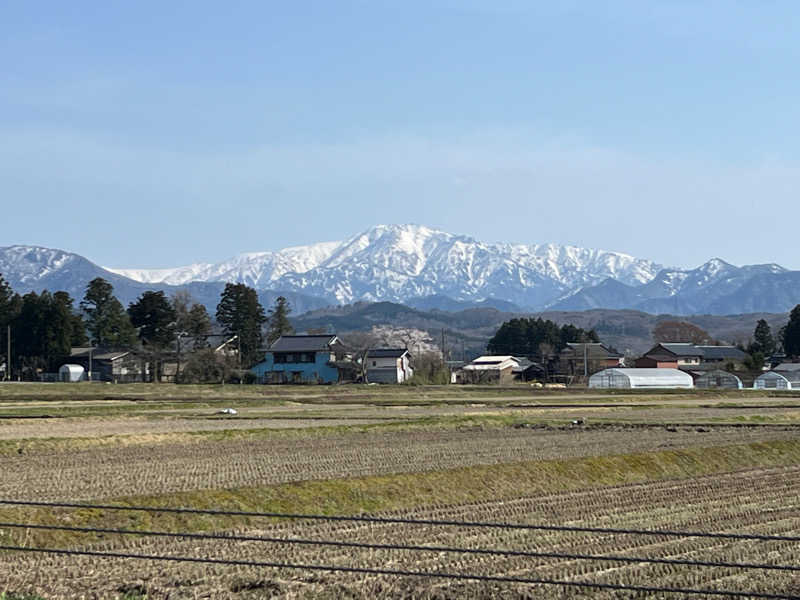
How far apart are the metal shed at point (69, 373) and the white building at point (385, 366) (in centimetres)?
2973

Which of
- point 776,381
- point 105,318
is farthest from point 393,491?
point 105,318

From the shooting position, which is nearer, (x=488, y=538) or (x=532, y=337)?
(x=488, y=538)

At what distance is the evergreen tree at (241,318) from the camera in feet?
383

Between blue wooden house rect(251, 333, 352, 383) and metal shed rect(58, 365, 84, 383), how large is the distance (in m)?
17.7

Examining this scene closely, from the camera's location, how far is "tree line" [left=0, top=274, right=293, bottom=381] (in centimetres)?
10425

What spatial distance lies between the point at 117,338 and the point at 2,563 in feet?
340

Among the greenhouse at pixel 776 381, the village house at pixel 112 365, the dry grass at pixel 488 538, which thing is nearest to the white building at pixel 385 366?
the village house at pixel 112 365

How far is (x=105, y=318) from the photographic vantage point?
116 metres

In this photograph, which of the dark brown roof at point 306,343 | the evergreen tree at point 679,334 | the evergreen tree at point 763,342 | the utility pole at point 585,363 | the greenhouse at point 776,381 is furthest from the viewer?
the evergreen tree at point 679,334

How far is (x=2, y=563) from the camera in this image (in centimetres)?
1354

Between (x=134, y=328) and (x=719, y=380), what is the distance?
200ft

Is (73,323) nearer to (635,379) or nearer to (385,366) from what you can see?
(385,366)

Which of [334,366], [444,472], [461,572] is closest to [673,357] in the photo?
[334,366]

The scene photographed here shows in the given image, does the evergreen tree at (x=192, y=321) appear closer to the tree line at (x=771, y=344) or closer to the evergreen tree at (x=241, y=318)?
the evergreen tree at (x=241, y=318)
